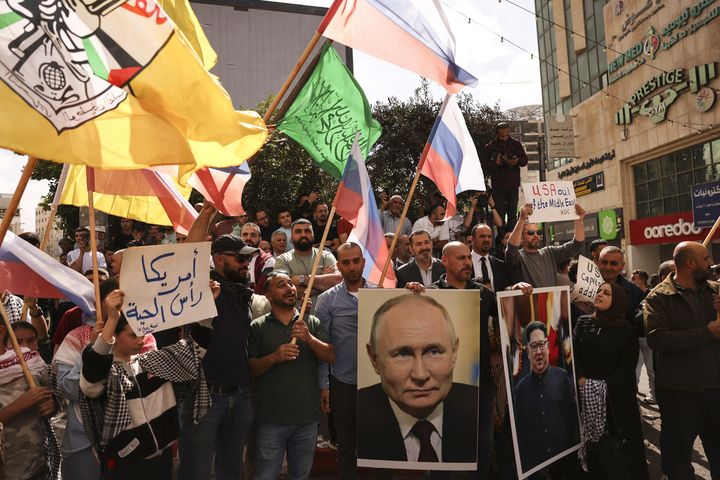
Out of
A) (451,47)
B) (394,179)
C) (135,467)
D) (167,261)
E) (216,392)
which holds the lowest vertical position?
(135,467)

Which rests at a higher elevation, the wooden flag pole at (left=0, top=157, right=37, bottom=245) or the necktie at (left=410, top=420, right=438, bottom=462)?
the wooden flag pole at (left=0, top=157, right=37, bottom=245)

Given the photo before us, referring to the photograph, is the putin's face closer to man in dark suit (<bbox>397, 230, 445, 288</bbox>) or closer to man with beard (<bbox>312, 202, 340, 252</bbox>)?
man in dark suit (<bbox>397, 230, 445, 288</bbox>)

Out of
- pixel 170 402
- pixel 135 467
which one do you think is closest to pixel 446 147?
pixel 170 402

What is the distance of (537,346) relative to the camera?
4.24m

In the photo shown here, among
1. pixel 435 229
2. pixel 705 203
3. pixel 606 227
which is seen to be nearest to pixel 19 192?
pixel 435 229

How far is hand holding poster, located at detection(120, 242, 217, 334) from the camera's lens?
3109 mm

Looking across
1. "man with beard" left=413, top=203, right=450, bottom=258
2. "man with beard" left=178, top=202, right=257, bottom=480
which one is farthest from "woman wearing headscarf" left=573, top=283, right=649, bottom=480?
"man with beard" left=413, top=203, right=450, bottom=258

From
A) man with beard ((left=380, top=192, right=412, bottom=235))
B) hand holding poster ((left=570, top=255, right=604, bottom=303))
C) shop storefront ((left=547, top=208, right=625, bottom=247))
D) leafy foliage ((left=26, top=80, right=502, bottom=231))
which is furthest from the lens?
shop storefront ((left=547, top=208, right=625, bottom=247))

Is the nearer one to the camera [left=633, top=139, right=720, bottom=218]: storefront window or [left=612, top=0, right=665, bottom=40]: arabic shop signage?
[left=633, top=139, right=720, bottom=218]: storefront window

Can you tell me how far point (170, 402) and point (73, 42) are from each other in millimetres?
2019

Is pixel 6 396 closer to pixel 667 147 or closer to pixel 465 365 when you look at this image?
pixel 465 365

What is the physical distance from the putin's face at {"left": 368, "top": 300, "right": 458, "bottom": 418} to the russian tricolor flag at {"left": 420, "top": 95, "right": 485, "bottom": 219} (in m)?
1.41

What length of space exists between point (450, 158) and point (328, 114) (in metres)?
1.18

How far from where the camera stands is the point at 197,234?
377cm
